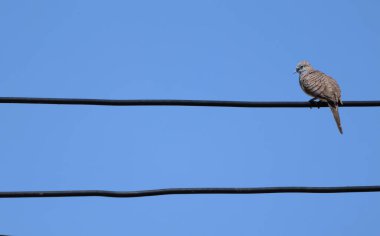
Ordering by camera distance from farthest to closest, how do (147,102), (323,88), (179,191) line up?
(323,88), (147,102), (179,191)

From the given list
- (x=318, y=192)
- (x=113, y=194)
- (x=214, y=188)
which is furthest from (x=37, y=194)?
(x=318, y=192)

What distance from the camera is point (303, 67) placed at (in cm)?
1418

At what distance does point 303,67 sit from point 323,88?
10.8ft

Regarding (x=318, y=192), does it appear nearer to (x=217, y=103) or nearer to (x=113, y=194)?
(x=217, y=103)

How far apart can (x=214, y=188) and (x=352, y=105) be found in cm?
175

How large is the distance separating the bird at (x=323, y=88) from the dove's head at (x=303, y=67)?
30.7 inches

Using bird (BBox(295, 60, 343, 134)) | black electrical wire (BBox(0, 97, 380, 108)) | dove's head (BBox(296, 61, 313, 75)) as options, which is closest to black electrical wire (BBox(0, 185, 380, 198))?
black electrical wire (BBox(0, 97, 380, 108))

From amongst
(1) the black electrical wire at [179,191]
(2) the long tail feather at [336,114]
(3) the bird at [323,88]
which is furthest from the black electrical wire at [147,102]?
(3) the bird at [323,88]

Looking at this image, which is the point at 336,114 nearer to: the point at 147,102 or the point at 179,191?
the point at 147,102

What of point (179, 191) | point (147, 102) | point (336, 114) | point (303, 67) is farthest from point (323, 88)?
point (179, 191)

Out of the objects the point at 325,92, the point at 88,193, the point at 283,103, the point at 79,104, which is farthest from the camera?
the point at 325,92

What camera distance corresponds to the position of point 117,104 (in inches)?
250

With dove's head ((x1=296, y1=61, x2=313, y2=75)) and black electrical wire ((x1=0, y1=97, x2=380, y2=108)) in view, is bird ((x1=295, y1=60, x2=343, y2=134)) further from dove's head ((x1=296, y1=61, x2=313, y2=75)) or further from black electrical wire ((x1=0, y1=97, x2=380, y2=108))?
black electrical wire ((x1=0, y1=97, x2=380, y2=108))

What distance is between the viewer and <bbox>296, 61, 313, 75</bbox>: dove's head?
46.0 feet
